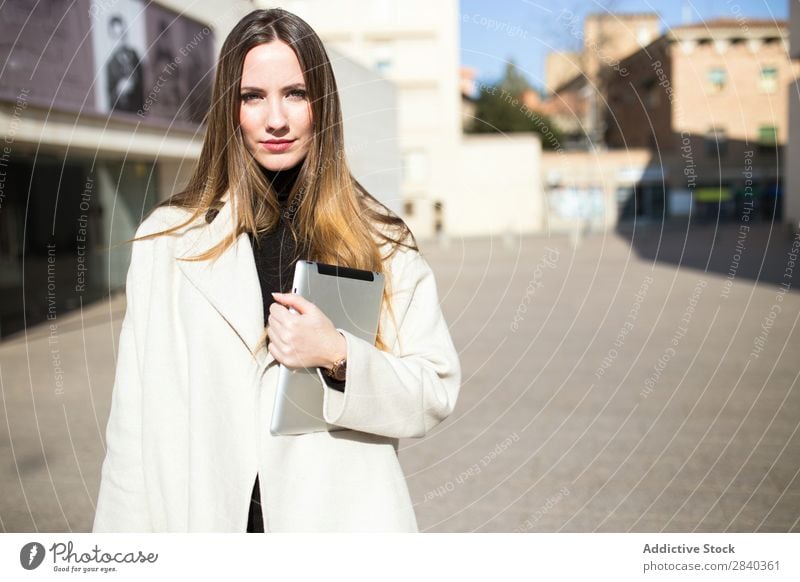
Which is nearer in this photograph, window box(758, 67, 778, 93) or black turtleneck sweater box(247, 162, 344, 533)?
black turtleneck sweater box(247, 162, 344, 533)

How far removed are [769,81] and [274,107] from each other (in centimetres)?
3204

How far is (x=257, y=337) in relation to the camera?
78.0 inches

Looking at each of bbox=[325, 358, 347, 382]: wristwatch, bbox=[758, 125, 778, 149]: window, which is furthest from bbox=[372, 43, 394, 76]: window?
bbox=[325, 358, 347, 382]: wristwatch

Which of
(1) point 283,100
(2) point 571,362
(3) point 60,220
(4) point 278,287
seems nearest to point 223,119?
(1) point 283,100

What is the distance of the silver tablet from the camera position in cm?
194

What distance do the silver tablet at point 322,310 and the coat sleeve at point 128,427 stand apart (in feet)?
1.09

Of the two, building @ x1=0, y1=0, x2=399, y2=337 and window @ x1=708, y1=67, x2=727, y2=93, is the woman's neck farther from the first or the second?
window @ x1=708, y1=67, x2=727, y2=93

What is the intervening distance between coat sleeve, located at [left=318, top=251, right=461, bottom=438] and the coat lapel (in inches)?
8.1

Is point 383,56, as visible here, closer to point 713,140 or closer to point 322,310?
point 713,140

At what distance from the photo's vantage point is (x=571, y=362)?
30.3 ft

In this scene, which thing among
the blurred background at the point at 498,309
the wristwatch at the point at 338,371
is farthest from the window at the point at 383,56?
the wristwatch at the point at 338,371

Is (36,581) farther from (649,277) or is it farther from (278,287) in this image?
(649,277)

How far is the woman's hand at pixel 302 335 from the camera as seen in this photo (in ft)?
5.99

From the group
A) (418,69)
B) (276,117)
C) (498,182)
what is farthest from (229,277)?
(498,182)
